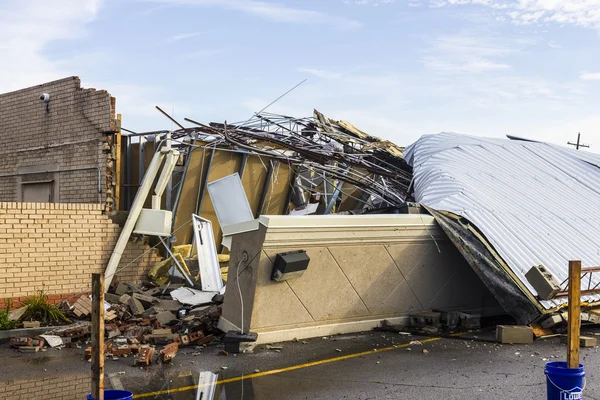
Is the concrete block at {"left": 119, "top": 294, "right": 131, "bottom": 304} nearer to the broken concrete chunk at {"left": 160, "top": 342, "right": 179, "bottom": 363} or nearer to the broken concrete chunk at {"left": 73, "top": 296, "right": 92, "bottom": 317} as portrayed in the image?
the broken concrete chunk at {"left": 73, "top": 296, "right": 92, "bottom": 317}

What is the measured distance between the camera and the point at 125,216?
14.6m

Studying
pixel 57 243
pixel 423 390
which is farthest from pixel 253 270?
pixel 57 243

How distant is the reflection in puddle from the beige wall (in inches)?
78.1

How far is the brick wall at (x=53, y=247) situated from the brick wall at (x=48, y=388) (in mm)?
4595

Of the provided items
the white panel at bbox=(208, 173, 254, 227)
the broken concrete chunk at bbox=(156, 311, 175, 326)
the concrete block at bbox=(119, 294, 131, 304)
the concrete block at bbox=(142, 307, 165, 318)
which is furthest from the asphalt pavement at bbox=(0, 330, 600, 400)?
the white panel at bbox=(208, 173, 254, 227)

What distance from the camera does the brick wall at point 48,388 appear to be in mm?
7613

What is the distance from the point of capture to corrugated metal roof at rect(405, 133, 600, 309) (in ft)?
41.6

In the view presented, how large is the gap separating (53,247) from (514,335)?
871cm

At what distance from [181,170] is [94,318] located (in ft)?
35.3

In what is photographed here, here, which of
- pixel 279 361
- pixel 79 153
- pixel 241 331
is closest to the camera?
pixel 279 361

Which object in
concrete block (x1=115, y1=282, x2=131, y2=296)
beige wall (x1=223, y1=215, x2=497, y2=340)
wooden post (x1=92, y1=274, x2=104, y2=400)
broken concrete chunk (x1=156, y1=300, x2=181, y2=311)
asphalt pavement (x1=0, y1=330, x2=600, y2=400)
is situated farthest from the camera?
concrete block (x1=115, y1=282, x2=131, y2=296)

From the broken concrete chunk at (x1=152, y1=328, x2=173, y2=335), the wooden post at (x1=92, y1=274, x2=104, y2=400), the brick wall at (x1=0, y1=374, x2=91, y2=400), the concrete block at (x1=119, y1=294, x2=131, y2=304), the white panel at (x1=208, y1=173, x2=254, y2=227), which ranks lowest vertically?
the brick wall at (x1=0, y1=374, x2=91, y2=400)

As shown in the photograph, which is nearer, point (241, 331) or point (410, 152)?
point (241, 331)

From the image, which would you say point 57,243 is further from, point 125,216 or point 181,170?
point 181,170
